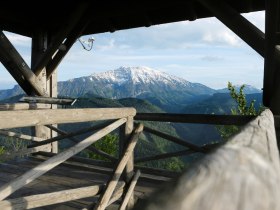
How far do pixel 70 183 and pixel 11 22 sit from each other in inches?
121

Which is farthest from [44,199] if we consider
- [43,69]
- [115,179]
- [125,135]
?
[43,69]

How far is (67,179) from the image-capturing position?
17.1 ft

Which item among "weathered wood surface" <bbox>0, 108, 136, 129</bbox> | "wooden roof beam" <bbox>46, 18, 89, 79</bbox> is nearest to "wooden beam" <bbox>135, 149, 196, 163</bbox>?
"weathered wood surface" <bbox>0, 108, 136, 129</bbox>

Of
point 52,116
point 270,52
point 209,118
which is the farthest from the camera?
point 209,118

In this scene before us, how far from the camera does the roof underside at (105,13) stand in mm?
4805

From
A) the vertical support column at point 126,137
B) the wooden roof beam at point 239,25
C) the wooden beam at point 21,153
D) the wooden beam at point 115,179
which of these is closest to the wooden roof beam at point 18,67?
the wooden beam at point 21,153

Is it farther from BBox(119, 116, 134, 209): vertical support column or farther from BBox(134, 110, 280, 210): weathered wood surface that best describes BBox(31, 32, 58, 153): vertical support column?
BBox(134, 110, 280, 210): weathered wood surface

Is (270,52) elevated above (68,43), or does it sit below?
below

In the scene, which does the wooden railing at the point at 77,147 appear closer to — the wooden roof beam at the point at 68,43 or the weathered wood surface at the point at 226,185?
the weathered wood surface at the point at 226,185

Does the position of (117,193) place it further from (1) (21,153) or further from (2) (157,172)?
(1) (21,153)

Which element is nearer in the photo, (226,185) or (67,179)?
(226,185)

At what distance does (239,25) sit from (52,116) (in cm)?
238

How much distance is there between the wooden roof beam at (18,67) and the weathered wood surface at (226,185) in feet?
15.7

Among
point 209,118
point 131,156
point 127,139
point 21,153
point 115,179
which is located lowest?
point 21,153
